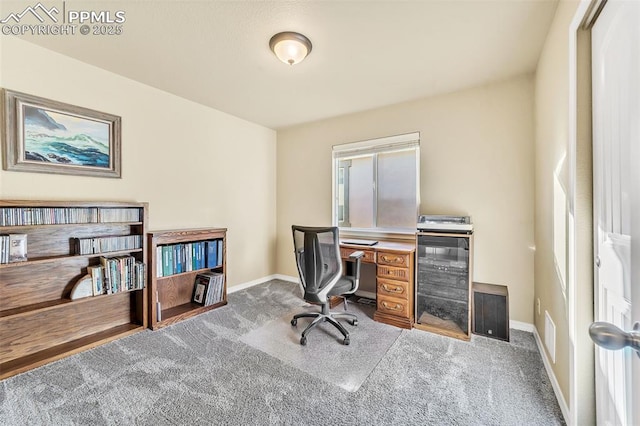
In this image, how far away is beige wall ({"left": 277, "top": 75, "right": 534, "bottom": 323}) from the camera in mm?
2564

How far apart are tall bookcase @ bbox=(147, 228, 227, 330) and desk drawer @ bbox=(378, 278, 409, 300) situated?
1.89 meters

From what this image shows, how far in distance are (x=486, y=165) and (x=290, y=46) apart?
88.5 inches

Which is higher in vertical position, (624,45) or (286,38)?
(286,38)

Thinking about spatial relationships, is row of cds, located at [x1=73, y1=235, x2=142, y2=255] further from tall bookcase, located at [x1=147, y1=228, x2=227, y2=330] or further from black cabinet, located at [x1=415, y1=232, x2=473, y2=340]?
black cabinet, located at [x1=415, y1=232, x2=473, y2=340]

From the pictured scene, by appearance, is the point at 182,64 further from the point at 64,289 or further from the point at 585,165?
the point at 585,165

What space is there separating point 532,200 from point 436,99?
1472mm

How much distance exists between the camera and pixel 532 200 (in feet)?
8.27

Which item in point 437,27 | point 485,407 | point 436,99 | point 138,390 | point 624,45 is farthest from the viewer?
point 436,99

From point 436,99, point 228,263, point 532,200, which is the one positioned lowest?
point 228,263

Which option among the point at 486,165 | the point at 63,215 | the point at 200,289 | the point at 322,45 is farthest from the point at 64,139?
the point at 486,165

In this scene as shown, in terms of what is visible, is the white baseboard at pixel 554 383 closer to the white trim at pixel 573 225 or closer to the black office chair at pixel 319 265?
the white trim at pixel 573 225

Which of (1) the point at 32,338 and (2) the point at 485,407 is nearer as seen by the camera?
(2) the point at 485,407

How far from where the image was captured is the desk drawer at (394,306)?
2.66 m

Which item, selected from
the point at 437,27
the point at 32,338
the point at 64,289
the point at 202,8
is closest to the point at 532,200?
the point at 437,27
